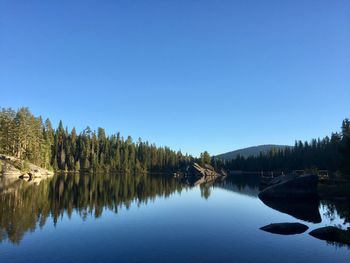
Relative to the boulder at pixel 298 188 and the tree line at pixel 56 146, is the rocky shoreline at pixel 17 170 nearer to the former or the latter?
the tree line at pixel 56 146

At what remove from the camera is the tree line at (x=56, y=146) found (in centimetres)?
10988

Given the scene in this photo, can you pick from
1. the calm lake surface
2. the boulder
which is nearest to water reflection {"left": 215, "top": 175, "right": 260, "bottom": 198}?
the boulder

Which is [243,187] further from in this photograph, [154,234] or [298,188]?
[154,234]

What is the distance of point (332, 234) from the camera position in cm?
2736

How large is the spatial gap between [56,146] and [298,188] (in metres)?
132

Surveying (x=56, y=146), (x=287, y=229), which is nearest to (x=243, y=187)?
(x=287, y=229)

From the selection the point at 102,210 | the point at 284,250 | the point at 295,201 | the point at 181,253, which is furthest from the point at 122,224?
the point at 295,201

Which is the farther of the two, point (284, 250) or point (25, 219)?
point (25, 219)

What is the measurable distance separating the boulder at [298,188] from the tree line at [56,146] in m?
89.7

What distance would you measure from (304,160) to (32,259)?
168846 millimetres

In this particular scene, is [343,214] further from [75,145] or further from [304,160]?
[75,145]

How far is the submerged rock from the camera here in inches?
1036

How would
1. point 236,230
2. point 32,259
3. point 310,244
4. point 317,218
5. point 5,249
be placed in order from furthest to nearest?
point 317,218 → point 236,230 → point 310,244 → point 5,249 → point 32,259

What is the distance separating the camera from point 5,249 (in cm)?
2183
